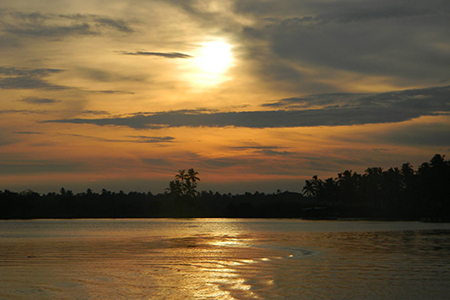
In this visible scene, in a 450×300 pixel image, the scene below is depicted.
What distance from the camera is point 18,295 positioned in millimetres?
22781

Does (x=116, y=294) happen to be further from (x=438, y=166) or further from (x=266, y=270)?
(x=438, y=166)

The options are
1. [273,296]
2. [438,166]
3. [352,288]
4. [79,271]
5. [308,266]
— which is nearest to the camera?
[273,296]

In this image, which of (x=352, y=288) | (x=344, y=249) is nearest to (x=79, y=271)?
(x=352, y=288)

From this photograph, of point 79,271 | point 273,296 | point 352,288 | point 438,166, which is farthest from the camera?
point 438,166

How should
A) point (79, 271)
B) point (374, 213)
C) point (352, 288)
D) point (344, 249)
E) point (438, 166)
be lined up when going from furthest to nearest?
point (374, 213), point (438, 166), point (344, 249), point (79, 271), point (352, 288)

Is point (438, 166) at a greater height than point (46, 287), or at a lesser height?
greater

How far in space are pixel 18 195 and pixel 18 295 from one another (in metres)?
190

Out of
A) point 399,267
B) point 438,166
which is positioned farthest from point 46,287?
point 438,166

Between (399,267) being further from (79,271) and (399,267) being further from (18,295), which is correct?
(18,295)

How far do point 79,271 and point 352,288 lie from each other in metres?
16.5

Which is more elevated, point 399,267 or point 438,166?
point 438,166

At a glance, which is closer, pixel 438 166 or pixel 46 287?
pixel 46 287

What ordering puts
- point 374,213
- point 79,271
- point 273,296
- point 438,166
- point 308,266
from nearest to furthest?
point 273,296 → point 79,271 → point 308,266 → point 438,166 → point 374,213

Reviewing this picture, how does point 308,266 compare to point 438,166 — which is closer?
point 308,266
